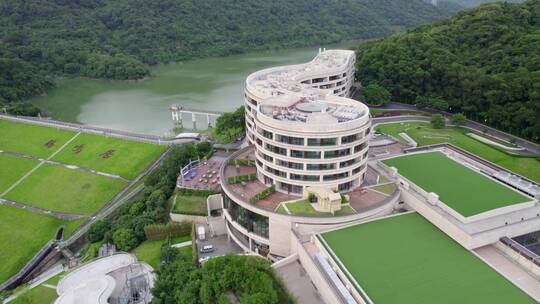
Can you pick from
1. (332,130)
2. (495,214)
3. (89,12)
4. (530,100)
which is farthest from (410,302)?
(89,12)

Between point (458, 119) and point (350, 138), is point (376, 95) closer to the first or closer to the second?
point (458, 119)

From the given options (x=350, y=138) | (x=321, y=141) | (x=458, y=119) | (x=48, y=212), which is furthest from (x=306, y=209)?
(x=458, y=119)

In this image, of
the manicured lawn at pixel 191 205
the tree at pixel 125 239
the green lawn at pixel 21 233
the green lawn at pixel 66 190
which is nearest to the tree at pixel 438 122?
the manicured lawn at pixel 191 205

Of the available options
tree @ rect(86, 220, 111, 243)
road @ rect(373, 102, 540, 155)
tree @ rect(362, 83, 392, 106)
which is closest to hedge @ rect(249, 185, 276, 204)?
tree @ rect(86, 220, 111, 243)

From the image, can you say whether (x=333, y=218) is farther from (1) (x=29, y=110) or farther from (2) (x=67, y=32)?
(2) (x=67, y=32)

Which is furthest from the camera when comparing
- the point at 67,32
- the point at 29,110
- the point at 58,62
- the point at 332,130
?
the point at 67,32

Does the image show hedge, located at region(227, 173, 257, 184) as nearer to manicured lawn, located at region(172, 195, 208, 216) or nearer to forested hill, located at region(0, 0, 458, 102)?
manicured lawn, located at region(172, 195, 208, 216)
